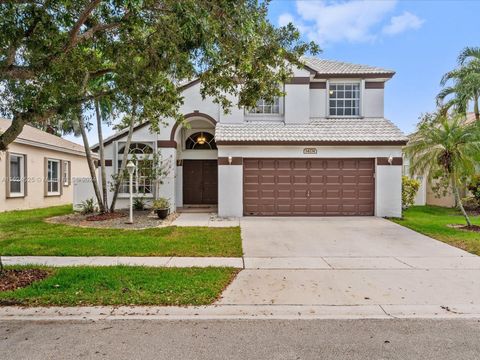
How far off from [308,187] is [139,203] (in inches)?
318

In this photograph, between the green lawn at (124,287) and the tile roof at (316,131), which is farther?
the tile roof at (316,131)

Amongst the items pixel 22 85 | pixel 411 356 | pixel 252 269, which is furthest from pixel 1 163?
pixel 411 356

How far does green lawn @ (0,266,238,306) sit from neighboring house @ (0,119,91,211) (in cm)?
1224

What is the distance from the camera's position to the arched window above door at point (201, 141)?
17.9 m

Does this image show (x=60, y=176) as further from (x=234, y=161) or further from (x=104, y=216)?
(x=234, y=161)

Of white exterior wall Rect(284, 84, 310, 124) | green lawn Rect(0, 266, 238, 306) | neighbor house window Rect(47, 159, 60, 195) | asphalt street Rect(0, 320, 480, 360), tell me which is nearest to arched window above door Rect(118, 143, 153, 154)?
neighbor house window Rect(47, 159, 60, 195)

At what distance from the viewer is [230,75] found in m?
8.30

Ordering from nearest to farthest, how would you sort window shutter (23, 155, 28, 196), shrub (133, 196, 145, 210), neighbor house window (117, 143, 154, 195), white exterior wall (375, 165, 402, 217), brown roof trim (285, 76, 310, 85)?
1. white exterior wall (375, 165, 402, 217)
2. neighbor house window (117, 143, 154, 195)
3. brown roof trim (285, 76, 310, 85)
4. shrub (133, 196, 145, 210)
5. window shutter (23, 155, 28, 196)

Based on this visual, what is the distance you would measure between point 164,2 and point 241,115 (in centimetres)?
913

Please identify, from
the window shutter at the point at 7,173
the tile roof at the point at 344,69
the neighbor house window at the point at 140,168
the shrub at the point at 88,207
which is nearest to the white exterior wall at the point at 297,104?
the tile roof at the point at 344,69

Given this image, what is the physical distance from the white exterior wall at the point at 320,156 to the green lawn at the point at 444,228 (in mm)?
1148

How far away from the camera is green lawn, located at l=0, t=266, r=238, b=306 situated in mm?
5195

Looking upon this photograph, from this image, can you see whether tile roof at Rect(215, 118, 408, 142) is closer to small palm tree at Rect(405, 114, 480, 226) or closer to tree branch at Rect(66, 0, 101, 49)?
small palm tree at Rect(405, 114, 480, 226)

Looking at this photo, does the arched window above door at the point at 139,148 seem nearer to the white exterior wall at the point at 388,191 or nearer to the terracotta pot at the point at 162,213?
the terracotta pot at the point at 162,213
